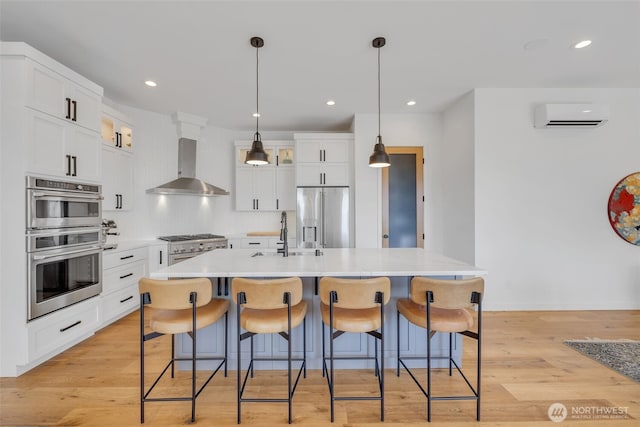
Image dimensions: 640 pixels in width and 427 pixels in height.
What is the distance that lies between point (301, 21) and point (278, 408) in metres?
2.96

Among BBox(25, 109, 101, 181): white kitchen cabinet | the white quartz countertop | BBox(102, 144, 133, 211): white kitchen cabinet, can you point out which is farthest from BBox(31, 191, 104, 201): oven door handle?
the white quartz countertop

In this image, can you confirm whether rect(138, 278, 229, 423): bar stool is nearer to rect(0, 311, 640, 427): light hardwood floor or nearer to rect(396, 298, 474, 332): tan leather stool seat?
rect(0, 311, 640, 427): light hardwood floor

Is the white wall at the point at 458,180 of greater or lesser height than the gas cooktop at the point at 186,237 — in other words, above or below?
above

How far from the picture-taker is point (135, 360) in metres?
2.37

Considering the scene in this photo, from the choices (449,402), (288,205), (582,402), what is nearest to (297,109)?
(288,205)

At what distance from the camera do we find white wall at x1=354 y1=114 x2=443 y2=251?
424cm

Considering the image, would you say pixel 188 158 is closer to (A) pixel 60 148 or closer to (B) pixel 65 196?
(A) pixel 60 148

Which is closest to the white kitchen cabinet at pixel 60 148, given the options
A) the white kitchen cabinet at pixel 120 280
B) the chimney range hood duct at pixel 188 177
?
the white kitchen cabinet at pixel 120 280

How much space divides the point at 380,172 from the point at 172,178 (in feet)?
11.3

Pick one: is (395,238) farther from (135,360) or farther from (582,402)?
(135,360)

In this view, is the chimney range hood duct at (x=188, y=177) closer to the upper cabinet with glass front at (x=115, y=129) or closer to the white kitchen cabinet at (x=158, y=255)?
the upper cabinet with glass front at (x=115, y=129)

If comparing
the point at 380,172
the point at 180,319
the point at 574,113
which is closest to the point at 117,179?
the point at 180,319

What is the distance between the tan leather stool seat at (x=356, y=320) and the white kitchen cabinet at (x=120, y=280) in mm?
2660

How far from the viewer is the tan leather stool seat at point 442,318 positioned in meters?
1.72
